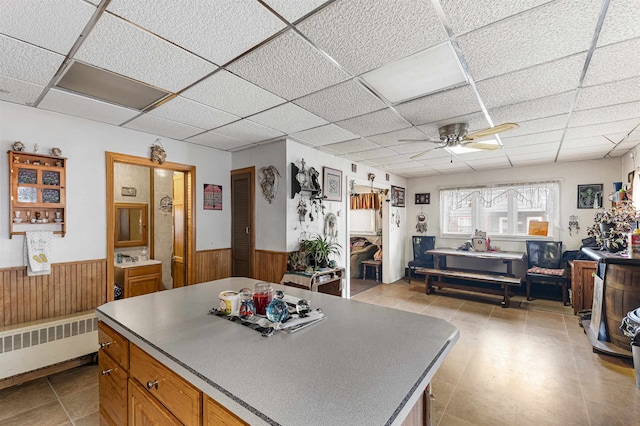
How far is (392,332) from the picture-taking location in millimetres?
1396

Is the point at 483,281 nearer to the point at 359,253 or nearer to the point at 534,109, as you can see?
the point at 359,253

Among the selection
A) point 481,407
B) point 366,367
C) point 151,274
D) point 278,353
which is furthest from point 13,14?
point 481,407

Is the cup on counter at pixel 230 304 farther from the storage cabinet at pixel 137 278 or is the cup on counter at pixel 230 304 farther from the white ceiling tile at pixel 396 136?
the storage cabinet at pixel 137 278

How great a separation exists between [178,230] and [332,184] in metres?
2.59

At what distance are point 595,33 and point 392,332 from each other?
201cm

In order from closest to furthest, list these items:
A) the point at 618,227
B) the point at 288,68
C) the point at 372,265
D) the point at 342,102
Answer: the point at 288,68
the point at 342,102
the point at 618,227
the point at 372,265

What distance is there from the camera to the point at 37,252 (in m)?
2.75

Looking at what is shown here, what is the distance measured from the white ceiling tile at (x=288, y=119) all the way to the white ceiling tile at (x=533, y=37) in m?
1.52

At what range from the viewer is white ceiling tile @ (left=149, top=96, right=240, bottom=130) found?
2.67 metres

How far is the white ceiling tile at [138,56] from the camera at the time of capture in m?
1.64

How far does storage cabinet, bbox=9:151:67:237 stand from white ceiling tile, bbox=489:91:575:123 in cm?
435

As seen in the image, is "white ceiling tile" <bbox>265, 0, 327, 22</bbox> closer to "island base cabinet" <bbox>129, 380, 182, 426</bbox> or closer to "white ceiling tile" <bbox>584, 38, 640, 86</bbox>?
"white ceiling tile" <bbox>584, 38, 640, 86</bbox>

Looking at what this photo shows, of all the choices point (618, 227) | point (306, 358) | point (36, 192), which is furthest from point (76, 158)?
point (618, 227)

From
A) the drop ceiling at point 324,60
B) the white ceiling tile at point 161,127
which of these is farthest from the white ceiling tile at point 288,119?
the white ceiling tile at point 161,127
